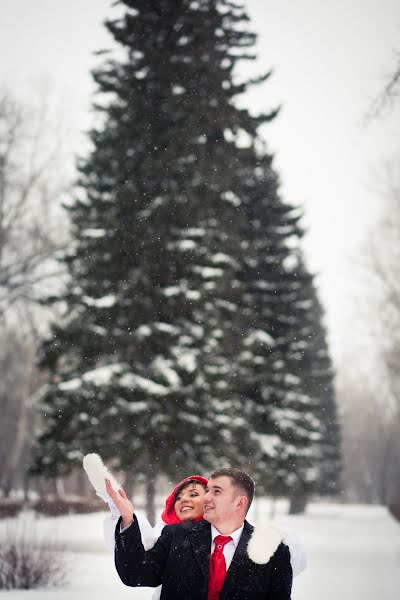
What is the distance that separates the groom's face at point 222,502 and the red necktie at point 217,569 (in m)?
0.09

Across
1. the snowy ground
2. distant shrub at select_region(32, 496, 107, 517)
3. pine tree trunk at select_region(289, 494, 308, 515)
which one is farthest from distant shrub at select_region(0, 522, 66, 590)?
pine tree trunk at select_region(289, 494, 308, 515)

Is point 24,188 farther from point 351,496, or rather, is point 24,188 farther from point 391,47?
point 351,496

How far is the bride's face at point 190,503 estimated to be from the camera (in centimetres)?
353

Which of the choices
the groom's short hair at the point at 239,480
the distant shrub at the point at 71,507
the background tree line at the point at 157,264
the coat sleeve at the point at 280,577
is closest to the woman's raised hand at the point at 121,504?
the groom's short hair at the point at 239,480

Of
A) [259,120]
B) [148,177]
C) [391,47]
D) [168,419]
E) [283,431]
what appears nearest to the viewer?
[391,47]

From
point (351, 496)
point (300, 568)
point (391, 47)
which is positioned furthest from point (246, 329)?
point (351, 496)

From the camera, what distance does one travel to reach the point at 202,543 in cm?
310

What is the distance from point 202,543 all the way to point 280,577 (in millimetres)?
417

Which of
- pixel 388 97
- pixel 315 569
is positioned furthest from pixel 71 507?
pixel 388 97

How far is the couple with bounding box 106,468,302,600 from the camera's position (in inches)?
117

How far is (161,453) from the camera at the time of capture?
13453 mm

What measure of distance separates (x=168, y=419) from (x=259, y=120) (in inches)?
316

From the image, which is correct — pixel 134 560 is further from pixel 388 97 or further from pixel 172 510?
pixel 388 97

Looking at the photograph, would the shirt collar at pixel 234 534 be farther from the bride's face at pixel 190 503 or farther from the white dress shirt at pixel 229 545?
the bride's face at pixel 190 503
